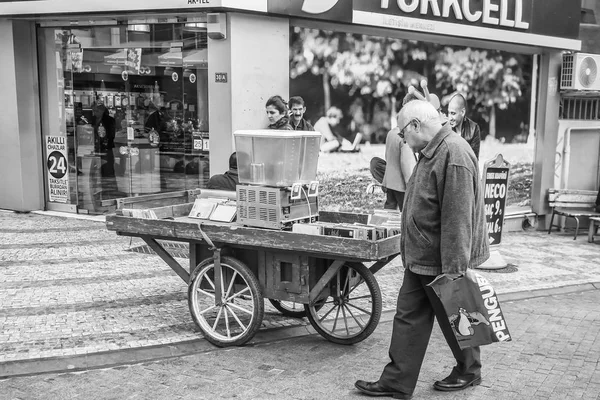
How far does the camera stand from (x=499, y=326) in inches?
180

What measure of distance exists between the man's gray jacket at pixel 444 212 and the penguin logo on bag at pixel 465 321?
303mm

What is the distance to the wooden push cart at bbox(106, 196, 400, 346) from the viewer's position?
520cm

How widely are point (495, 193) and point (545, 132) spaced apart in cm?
442

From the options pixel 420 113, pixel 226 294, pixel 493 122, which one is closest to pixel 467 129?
pixel 493 122

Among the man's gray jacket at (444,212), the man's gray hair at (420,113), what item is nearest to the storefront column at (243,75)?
the man's gray hair at (420,113)

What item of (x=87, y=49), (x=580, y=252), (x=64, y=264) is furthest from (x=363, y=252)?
(x=87, y=49)

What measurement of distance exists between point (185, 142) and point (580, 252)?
5993 millimetres

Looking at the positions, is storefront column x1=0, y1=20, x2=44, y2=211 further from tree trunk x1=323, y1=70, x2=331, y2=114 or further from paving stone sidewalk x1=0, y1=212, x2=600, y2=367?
tree trunk x1=323, y1=70, x2=331, y2=114

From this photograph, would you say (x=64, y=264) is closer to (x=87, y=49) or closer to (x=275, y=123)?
(x=275, y=123)

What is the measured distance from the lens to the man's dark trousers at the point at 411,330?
14.9 ft

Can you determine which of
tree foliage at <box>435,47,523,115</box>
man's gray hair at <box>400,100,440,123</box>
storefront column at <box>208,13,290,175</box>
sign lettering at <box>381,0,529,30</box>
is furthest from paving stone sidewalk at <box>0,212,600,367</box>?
sign lettering at <box>381,0,529,30</box>

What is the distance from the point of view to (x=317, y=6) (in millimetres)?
9273

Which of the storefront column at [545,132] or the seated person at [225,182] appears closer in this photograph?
the seated person at [225,182]

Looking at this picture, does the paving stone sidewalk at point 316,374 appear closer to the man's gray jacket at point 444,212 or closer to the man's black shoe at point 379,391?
the man's black shoe at point 379,391
